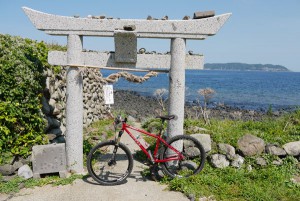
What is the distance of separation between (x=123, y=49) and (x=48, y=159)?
274cm

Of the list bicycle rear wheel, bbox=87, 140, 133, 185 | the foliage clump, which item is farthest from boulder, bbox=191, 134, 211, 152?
the foliage clump

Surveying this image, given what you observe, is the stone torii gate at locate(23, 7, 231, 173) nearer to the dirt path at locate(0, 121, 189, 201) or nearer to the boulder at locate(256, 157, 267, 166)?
the dirt path at locate(0, 121, 189, 201)

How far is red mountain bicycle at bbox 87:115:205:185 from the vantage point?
6.11m

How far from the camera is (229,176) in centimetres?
619

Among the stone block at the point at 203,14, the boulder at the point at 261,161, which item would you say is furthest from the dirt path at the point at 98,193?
the stone block at the point at 203,14

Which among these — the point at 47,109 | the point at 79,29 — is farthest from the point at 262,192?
the point at 47,109

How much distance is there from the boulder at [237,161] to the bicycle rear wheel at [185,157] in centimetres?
76

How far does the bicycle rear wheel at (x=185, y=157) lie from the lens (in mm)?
6207

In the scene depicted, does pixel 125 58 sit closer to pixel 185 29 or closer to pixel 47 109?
pixel 185 29

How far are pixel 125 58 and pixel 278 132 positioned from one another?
14.3 ft

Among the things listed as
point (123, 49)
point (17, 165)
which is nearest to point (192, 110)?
point (123, 49)

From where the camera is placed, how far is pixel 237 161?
6805mm

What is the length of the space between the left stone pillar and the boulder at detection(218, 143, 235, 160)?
3080 mm

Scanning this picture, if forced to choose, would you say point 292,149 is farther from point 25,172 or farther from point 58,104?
point 58,104
